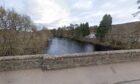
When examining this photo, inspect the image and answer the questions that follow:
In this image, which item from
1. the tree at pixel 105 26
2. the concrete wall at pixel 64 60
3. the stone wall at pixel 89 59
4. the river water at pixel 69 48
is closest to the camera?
the concrete wall at pixel 64 60

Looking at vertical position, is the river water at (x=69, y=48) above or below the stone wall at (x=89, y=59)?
below

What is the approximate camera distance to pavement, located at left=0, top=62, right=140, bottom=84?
4.35 m

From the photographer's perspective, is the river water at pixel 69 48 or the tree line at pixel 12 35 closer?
the tree line at pixel 12 35

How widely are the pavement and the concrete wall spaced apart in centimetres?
12

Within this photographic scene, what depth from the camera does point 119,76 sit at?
16.6ft

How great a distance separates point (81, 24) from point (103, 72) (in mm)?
47505

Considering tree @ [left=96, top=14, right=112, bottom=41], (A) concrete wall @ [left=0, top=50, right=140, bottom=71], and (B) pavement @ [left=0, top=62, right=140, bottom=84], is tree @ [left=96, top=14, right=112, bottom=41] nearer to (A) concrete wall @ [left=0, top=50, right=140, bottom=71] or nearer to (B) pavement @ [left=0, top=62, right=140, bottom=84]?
(A) concrete wall @ [left=0, top=50, right=140, bottom=71]

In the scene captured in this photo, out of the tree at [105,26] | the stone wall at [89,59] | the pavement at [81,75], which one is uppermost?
the tree at [105,26]

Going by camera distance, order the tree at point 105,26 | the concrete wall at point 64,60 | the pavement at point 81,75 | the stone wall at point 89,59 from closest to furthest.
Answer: the pavement at point 81,75
the concrete wall at point 64,60
the stone wall at point 89,59
the tree at point 105,26

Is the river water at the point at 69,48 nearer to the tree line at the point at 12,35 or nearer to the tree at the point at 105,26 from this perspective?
the tree at the point at 105,26

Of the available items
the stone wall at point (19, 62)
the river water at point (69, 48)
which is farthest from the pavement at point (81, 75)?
the river water at point (69, 48)

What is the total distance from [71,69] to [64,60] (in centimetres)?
31

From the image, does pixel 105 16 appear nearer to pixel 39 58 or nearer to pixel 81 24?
pixel 81 24

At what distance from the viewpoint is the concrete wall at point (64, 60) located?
449 centimetres
